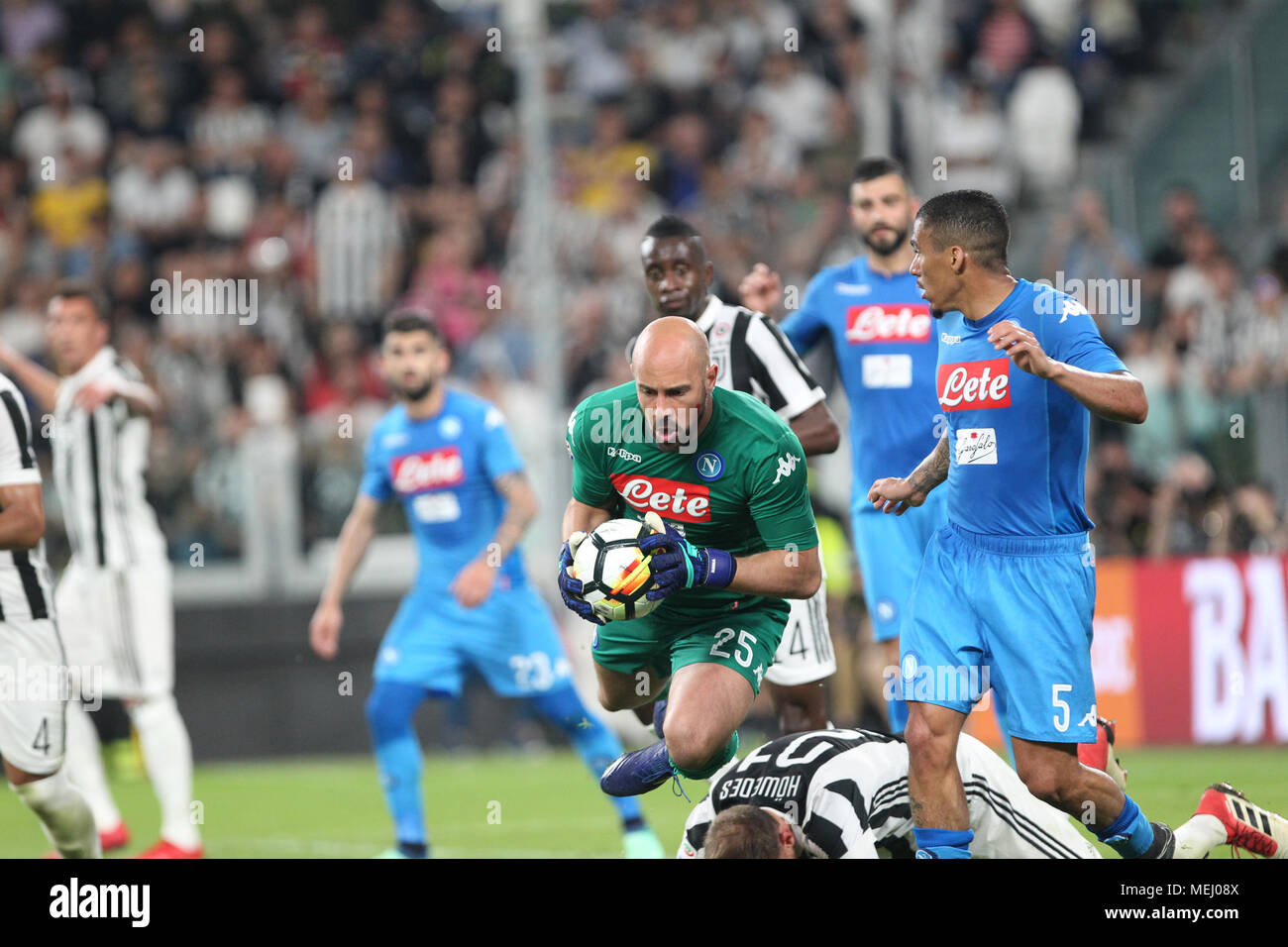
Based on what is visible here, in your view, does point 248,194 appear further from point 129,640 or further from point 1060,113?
point 129,640

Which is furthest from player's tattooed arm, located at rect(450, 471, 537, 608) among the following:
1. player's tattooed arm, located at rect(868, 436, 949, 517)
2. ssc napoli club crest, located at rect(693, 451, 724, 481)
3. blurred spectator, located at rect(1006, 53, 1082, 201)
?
blurred spectator, located at rect(1006, 53, 1082, 201)

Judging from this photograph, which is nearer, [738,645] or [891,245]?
[738,645]

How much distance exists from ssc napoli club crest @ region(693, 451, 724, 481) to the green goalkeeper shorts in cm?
61

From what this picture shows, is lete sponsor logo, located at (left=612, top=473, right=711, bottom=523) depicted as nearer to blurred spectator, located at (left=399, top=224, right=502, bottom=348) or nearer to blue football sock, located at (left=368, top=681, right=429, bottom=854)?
blue football sock, located at (left=368, top=681, right=429, bottom=854)

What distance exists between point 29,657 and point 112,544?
2792 millimetres

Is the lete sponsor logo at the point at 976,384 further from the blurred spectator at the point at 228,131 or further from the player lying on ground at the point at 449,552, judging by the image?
the blurred spectator at the point at 228,131

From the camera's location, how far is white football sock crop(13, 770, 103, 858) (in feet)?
23.0

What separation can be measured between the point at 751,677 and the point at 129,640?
442 cm

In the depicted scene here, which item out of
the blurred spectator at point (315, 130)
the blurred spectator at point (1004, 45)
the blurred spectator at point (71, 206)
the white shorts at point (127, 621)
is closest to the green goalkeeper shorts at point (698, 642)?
the white shorts at point (127, 621)

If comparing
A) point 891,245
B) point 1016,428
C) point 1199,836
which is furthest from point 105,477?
point 1199,836

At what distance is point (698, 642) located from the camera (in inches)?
263

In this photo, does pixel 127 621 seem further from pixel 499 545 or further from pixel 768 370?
pixel 768 370

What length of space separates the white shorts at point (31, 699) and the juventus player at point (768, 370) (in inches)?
116

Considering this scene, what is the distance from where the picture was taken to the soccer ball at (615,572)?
19.8 ft
